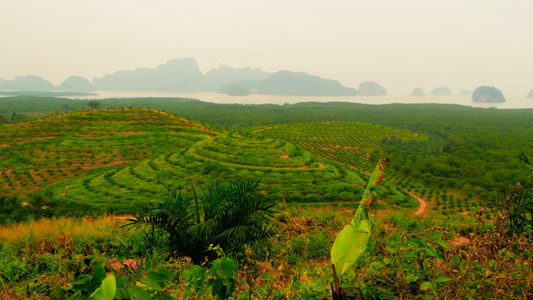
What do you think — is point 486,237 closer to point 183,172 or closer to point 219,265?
point 219,265

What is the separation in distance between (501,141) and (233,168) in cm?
8864

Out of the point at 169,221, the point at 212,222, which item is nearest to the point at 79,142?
the point at 169,221

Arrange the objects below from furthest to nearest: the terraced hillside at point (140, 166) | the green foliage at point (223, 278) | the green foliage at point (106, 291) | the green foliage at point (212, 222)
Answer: the terraced hillside at point (140, 166), the green foliage at point (212, 222), the green foliage at point (223, 278), the green foliage at point (106, 291)

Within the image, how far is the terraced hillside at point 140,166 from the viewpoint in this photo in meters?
26.6

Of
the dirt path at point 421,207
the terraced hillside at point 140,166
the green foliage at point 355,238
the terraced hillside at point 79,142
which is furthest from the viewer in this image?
the terraced hillside at point 79,142

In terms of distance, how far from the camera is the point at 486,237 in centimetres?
328

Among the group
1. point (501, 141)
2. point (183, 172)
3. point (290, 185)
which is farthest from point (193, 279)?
point (501, 141)

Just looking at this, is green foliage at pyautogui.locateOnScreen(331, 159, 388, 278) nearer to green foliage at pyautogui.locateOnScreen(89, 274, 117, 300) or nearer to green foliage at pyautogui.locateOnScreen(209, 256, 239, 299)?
green foliage at pyautogui.locateOnScreen(209, 256, 239, 299)

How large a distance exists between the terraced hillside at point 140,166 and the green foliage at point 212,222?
14.8 m

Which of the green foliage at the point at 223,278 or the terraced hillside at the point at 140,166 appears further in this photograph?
the terraced hillside at the point at 140,166

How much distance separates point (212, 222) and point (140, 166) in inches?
1187

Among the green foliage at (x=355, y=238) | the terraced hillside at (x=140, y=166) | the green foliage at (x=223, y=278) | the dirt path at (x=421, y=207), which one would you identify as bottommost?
the dirt path at (x=421, y=207)

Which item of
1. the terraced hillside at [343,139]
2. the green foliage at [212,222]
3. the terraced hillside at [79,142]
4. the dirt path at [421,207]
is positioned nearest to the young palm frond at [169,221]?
the green foliage at [212,222]

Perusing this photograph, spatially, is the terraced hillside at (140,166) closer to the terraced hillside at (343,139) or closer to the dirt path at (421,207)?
the dirt path at (421,207)
